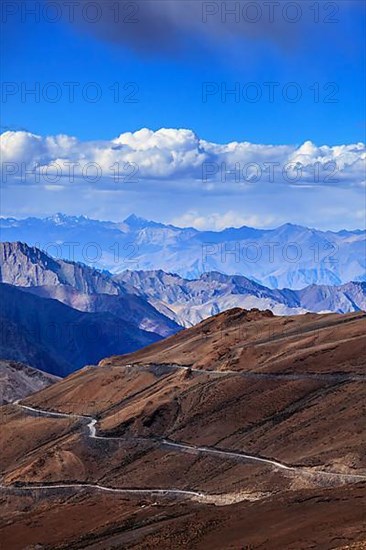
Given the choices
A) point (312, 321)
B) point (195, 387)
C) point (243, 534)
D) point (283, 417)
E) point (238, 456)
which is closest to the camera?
point (243, 534)

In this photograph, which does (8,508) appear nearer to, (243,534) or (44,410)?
(44,410)

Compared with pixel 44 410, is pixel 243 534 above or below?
above

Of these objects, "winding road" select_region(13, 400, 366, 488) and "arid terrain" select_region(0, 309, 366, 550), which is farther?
"winding road" select_region(13, 400, 366, 488)

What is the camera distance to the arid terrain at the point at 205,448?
71125mm

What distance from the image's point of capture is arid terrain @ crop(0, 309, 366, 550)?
233 feet

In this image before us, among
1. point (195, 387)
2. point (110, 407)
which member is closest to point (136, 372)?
point (110, 407)

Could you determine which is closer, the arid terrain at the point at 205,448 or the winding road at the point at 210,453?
the arid terrain at the point at 205,448

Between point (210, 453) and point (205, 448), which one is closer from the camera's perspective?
point (210, 453)

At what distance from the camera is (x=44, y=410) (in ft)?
502

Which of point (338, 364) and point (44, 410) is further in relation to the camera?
point (44, 410)

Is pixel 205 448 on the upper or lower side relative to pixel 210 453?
lower

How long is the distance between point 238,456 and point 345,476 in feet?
68.0

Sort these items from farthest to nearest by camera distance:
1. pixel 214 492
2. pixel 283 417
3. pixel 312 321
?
1. pixel 312 321
2. pixel 283 417
3. pixel 214 492

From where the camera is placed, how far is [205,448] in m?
113
